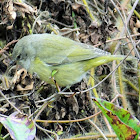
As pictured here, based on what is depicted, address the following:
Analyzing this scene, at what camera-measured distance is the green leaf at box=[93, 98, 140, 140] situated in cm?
128

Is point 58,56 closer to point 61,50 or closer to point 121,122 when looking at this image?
point 61,50

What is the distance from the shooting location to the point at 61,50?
9.95ft

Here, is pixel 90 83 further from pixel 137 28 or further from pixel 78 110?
pixel 137 28

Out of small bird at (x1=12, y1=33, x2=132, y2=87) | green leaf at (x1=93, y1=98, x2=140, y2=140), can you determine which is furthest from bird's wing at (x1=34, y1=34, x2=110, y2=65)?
green leaf at (x1=93, y1=98, x2=140, y2=140)

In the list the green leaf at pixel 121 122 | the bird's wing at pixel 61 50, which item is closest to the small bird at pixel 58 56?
the bird's wing at pixel 61 50

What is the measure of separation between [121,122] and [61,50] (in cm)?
185

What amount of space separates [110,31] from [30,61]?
0.96 meters

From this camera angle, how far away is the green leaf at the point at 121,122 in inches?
50.5

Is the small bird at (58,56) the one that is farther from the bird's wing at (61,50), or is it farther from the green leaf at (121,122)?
the green leaf at (121,122)

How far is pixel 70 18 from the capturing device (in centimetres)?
322

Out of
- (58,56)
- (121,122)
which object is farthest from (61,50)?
(121,122)

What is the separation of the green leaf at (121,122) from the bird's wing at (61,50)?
1.61 m

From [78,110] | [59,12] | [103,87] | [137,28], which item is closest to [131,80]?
[103,87]

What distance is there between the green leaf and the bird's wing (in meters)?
1.61
